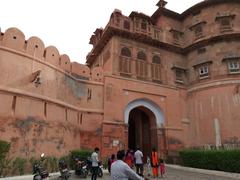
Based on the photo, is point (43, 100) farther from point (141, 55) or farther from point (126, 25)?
point (126, 25)

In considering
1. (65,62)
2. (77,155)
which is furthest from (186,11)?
(77,155)

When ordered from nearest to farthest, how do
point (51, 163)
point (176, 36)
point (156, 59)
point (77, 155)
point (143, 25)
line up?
point (51, 163), point (77, 155), point (156, 59), point (143, 25), point (176, 36)

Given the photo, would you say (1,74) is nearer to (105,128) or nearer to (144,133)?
(105,128)

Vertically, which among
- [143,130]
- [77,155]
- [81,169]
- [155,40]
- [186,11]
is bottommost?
[81,169]

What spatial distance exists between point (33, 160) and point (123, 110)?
7.48 metres

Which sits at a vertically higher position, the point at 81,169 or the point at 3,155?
the point at 3,155

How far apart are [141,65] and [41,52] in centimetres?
842

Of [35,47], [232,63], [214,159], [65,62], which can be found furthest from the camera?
[232,63]

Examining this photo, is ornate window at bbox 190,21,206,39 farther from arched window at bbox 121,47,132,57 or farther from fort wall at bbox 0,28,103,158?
fort wall at bbox 0,28,103,158

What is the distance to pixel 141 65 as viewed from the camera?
743 inches

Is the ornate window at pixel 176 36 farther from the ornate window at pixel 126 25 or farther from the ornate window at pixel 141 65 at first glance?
the ornate window at pixel 126 25

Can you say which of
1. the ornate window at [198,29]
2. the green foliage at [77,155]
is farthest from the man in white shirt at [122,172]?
the ornate window at [198,29]

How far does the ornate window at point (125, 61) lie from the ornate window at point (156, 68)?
224 centimetres

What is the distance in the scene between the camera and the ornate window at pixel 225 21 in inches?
772
